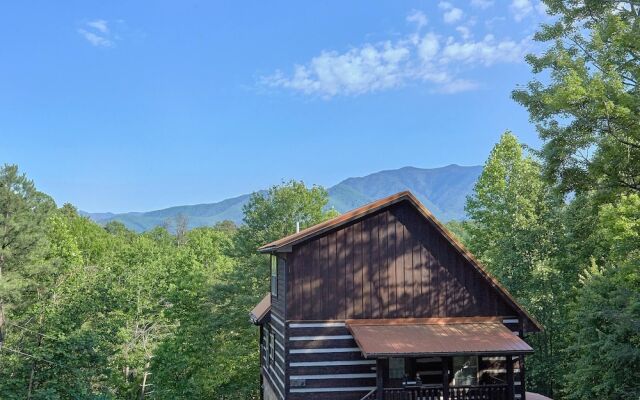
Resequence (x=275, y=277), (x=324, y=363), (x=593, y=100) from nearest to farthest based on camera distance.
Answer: (x=593, y=100) → (x=324, y=363) → (x=275, y=277)

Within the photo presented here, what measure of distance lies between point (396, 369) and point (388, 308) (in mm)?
1893

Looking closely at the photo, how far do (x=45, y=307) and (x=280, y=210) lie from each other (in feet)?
48.8

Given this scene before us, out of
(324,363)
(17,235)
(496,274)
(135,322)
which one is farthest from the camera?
(17,235)

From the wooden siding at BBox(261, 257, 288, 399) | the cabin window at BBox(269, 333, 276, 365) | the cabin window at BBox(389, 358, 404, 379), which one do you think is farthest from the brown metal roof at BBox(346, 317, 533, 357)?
the cabin window at BBox(269, 333, 276, 365)

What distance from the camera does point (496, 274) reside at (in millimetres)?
27500

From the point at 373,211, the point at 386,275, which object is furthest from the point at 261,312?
the point at 373,211

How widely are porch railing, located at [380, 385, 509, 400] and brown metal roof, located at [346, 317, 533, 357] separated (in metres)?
1.46

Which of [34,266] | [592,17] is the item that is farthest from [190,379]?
[592,17]

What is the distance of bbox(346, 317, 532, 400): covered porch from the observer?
49.4ft

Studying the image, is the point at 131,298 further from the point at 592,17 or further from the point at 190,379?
the point at 592,17

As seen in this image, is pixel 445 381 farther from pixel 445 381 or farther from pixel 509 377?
pixel 509 377

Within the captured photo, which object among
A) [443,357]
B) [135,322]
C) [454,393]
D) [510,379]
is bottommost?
[454,393]

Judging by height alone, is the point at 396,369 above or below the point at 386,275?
below

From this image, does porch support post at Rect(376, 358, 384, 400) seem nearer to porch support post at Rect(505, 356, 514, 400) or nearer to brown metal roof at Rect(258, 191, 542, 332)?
porch support post at Rect(505, 356, 514, 400)
